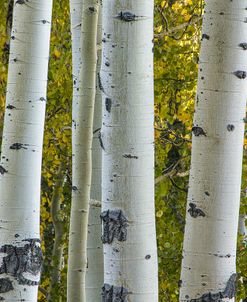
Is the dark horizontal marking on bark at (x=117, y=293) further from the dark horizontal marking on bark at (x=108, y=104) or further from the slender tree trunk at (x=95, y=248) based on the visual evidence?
the slender tree trunk at (x=95, y=248)

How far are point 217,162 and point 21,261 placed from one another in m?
1.07

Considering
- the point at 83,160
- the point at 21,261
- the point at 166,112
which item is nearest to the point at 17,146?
the point at 21,261

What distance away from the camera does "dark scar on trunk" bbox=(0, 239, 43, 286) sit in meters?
3.58

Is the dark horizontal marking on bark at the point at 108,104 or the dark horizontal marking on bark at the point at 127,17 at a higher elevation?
the dark horizontal marking on bark at the point at 127,17

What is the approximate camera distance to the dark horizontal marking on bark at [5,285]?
3.55 meters

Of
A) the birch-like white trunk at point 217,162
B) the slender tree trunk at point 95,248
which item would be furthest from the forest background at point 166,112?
the birch-like white trunk at point 217,162

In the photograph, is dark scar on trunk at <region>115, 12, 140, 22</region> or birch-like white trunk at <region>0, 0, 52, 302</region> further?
birch-like white trunk at <region>0, 0, 52, 302</region>

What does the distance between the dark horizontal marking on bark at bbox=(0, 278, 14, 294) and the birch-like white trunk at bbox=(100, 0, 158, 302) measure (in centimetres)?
71

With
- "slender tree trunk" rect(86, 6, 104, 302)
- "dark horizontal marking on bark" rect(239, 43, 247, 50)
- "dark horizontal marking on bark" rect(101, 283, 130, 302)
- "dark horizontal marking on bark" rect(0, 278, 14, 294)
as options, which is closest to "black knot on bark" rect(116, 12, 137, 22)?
"dark horizontal marking on bark" rect(239, 43, 247, 50)

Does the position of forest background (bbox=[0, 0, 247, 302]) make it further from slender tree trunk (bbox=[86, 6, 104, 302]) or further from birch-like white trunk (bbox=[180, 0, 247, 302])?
birch-like white trunk (bbox=[180, 0, 247, 302])

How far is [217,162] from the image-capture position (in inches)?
120

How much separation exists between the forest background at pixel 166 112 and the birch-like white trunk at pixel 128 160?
505 centimetres

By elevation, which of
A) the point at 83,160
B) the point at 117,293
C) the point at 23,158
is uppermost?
the point at 83,160

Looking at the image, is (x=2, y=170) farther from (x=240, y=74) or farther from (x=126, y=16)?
(x=240, y=74)
